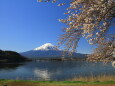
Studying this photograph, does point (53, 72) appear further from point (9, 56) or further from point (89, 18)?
point (9, 56)

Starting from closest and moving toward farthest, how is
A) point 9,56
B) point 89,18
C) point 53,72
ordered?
point 89,18 → point 53,72 → point 9,56

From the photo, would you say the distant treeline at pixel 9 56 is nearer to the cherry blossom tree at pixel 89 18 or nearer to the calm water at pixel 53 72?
the calm water at pixel 53 72

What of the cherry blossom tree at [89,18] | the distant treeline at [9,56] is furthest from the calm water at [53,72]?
the distant treeline at [9,56]

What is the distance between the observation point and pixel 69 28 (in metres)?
14.5

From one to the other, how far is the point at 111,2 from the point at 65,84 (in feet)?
46.3

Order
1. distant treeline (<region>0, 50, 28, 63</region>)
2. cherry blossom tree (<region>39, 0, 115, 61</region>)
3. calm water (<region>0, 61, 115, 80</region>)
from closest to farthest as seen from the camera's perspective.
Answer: cherry blossom tree (<region>39, 0, 115, 61</region>), calm water (<region>0, 61, 115, 80</region>), distant treeline (<region>0, 50, 28, 63</region>)

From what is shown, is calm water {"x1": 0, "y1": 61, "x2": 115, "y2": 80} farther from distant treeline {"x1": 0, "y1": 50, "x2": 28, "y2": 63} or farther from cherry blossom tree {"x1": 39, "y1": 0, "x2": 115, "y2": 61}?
distant treeline {"x1": 0, "y1": 50, "x2": 28, "y2": 63}

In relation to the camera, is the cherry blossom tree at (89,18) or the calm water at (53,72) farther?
the calm water at (53,72)

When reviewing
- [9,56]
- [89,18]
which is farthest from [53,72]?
[9,56]

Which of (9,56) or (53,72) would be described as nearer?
(53,72)

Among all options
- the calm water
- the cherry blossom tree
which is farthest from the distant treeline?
the cherry blossom tree

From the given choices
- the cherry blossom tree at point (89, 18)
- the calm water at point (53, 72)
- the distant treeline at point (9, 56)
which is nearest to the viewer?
the cherry blossom tree at point (89, 18)

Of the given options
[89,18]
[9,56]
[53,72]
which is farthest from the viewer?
[9,56]

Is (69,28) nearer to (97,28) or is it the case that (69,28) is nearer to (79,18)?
(79,18)
